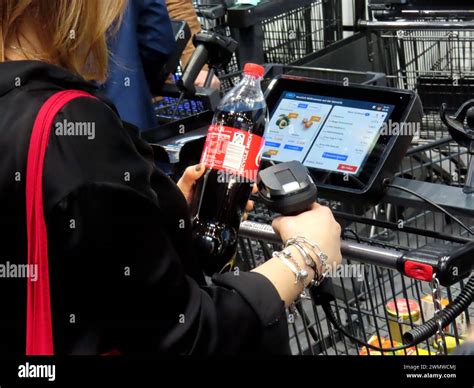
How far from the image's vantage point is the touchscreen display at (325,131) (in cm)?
181

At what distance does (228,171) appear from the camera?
1.42m

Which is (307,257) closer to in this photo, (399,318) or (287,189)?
(287,189)

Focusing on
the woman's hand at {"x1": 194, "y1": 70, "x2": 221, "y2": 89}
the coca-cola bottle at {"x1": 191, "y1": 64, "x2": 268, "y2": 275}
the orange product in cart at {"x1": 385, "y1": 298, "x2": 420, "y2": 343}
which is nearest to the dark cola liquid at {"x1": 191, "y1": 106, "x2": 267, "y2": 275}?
the coca-cola bottle at {"x1": 191, "y1": 64, "x2": 268, "y2": 275}

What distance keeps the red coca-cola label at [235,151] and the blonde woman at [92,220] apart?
15 centimetres

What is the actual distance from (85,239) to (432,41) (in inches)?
114

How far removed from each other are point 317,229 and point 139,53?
1665 millimetres

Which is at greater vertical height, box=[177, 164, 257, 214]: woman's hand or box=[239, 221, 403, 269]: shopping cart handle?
box=[177, 164, 257, 214]: woman's hand

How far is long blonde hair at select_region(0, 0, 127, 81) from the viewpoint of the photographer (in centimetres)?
115

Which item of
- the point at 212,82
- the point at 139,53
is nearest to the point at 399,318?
the point at 212,82

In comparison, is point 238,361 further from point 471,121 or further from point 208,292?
point 471,121

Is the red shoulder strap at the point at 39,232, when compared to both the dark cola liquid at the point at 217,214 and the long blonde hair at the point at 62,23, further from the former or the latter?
the dark cola liquid at the point at 217,214

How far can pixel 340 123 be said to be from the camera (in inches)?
73.3

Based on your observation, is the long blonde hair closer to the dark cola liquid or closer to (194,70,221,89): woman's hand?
the dark cola liquid

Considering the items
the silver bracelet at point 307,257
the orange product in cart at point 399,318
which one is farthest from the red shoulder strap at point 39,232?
the orange product in cart at point 399,318
